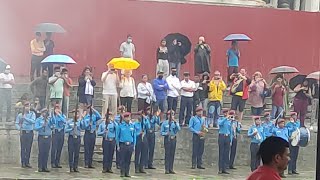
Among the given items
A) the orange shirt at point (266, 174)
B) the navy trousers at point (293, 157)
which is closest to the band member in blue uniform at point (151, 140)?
the navy trousers at point (293, 157)

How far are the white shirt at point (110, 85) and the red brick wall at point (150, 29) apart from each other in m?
0.28

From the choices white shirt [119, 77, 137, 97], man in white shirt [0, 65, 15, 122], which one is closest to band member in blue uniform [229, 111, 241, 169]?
white shirt [119, 77, 137, 97]

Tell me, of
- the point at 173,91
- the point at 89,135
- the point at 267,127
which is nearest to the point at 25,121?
the point at 89,135

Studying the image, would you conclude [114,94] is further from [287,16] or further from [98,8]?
[287,16]

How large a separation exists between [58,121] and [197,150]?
2.24 m

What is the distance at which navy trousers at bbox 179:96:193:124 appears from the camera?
11883 mm

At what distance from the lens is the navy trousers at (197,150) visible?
38.4 ft

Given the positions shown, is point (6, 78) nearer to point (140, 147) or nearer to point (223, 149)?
point (140, 147)

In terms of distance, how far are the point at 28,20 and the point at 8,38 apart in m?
0.43

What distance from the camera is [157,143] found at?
11531 mm

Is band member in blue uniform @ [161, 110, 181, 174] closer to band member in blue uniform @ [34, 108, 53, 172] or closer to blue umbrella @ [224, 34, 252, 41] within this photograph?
band member in blue uniform @ [34, 108, 53, 172]

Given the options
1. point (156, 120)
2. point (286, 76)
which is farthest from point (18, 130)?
point (286, 76)

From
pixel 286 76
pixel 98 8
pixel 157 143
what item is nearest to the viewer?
pixel 157 143

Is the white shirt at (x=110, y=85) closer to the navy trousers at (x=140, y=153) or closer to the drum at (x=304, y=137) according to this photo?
the navy trousers at (x=140, y=153)
